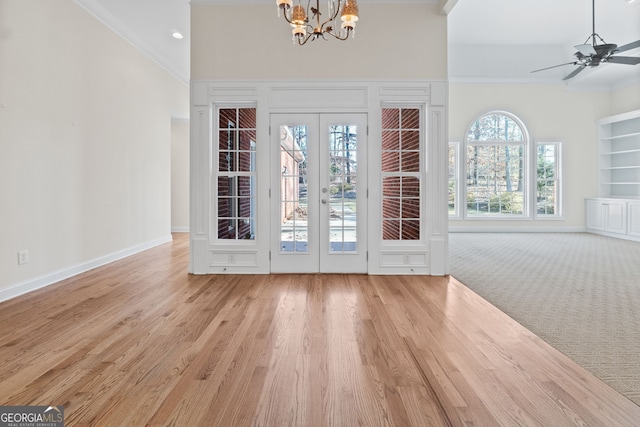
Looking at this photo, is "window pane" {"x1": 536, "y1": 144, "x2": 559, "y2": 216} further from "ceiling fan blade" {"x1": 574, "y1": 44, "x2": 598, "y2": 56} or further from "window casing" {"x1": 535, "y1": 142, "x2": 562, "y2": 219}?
"ceiling fan blade" {"x1": 574, "y1": 44, "x2": 598, "y2": 56}

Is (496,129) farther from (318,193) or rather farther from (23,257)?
(23,257)

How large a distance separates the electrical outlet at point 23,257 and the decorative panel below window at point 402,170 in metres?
3.86

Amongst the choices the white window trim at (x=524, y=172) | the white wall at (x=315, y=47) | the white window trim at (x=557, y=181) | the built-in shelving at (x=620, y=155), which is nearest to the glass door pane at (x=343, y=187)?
the white wall at (x=315, y=47)

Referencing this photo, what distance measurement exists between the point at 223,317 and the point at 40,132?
2.86m

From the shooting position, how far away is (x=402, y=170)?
4414mm

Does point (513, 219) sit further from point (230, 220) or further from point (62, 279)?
point (62, 279)

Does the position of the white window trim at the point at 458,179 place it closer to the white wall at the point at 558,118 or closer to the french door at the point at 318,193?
the white wall at the point at 558,118

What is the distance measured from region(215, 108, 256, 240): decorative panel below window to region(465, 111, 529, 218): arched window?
6.41 meters

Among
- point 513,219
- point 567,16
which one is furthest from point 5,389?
point 513,219

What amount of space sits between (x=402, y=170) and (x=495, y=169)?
5735 mm

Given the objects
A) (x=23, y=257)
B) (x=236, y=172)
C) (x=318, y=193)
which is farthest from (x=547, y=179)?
(x=23, y=257)

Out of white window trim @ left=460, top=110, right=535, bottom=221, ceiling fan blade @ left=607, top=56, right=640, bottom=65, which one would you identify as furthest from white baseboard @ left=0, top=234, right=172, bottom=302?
ceiling fan blade @ left=607, top=56, right=640, bottom=65

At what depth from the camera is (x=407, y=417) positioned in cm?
154

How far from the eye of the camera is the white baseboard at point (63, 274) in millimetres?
3355
